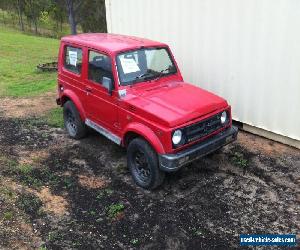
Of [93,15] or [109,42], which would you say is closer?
[109,42]

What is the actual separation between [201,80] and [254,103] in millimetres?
1453

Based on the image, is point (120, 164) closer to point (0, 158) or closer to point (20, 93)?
point (0, 158)

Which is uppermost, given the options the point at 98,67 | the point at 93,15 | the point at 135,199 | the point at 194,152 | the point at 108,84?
the point at 98,67

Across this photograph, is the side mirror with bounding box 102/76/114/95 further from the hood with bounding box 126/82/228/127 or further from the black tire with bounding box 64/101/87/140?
the black tire with bounding box 64/101/87/140

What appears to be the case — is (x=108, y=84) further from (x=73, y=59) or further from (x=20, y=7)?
(x=20, y=7)

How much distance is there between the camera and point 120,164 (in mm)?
7094

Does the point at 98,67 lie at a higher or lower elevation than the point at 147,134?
higher

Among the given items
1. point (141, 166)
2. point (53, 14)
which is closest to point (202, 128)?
point (141, 166)

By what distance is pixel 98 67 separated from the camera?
22.2 ft

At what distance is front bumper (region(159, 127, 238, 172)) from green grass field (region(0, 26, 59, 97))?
7219 millimetres

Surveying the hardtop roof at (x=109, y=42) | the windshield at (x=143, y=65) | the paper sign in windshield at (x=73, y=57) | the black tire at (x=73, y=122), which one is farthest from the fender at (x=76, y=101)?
the windshield at (x=143, y=65)

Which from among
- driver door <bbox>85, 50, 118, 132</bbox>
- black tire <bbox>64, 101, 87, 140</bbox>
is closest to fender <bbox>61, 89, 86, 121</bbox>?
black tire <bbox>64, 101, 87, 140</bbox>

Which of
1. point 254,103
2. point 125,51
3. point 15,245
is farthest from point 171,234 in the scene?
point 254,103

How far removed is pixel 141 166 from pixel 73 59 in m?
2.75
